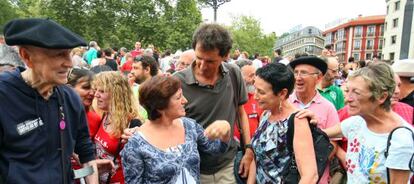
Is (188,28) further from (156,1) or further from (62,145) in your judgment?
(62,145)

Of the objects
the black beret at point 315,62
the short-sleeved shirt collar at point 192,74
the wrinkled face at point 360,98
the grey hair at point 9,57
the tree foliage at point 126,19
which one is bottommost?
the wrinkled face at point 360,98

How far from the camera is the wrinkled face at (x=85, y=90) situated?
360 cm

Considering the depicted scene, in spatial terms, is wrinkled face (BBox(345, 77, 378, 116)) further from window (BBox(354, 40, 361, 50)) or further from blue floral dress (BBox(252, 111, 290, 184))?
window (BBox(354, 40, 361, 50))

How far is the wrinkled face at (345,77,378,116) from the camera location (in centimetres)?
256

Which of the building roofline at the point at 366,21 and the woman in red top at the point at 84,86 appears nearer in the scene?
the woman in red top at the point at 84,86

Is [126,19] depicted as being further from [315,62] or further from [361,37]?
[361,37]

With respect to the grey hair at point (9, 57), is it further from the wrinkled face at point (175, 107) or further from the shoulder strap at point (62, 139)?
the wrinkled face at point (175, 107)

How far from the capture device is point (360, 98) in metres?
2.58

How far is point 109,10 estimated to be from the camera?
33.5m

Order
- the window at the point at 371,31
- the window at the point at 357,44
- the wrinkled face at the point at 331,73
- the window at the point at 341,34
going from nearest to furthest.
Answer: the wrinkled face at the point at 331,73 < the window at the point at 371,31 < the window at the point at 357,44 < the window at the point at 341,34

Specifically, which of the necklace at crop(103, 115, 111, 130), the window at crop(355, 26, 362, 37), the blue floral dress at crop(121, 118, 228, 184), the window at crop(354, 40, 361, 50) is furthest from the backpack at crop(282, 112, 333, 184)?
the window at crop(354, 40, 361, 50)

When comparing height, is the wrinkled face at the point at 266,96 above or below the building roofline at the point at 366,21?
below

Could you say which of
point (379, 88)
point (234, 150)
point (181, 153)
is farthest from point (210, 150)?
point (379, 88)

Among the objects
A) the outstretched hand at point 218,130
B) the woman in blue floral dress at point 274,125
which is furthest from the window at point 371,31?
the outstretched hand at point 218,130
